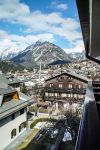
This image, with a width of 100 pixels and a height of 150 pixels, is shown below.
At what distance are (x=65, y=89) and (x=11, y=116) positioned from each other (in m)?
24.5

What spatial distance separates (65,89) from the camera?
43594mm

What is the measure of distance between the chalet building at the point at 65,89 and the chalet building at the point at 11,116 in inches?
771

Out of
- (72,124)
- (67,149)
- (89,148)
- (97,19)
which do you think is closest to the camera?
(89,148)

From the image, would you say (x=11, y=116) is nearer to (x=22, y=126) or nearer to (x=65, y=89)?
(x=22, y=126)

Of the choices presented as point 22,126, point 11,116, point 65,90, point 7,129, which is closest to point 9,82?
point 22,126

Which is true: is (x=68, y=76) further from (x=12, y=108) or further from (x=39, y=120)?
(x=12, y=108)

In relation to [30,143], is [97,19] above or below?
above

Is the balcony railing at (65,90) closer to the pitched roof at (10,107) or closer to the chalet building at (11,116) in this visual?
the chalet building at (11,116)

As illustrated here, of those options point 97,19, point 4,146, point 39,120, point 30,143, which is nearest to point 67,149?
point 30,143

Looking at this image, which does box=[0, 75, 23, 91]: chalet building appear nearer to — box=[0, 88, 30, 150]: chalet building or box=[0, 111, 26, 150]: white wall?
box=[0, 88, 30, 150]: chalet building

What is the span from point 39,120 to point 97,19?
26.3 meters

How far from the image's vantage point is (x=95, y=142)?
1107 millimetres

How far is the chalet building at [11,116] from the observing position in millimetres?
18172

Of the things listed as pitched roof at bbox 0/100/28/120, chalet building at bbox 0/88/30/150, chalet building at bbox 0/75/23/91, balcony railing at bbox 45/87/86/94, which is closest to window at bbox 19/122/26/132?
chalet building at bbox 0/88/30/150
